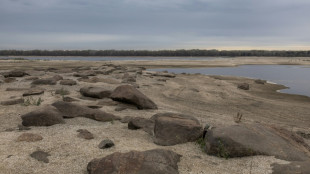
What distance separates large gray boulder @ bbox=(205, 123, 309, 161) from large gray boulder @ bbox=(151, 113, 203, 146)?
0.35 metres

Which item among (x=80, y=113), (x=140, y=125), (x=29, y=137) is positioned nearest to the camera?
(x=29, y=137)

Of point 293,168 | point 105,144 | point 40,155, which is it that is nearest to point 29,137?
point 40,155

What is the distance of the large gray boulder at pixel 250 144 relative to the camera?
6.19 m

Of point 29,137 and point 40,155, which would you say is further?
point 29,137

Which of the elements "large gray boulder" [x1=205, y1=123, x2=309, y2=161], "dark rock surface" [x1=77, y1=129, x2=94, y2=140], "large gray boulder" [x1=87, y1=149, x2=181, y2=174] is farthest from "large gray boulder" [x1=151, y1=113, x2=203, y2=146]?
"dark rock surface" [x1=77, y1=129, x2=94, y2=140]

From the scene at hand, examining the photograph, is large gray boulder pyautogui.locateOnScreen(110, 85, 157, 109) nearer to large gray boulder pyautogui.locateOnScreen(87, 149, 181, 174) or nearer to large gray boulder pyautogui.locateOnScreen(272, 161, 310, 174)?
large gray boulder pyautogui.locateOnScreen(87, 149, 181, 174)

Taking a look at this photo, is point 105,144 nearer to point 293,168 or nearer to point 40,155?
point 40,155

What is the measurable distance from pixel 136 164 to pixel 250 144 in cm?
263

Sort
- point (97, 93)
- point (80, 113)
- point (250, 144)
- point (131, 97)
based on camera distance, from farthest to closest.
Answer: point (97, 93)
point (131, 97)
point (80, 113)
point (250, 144)

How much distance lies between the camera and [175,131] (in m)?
7.22

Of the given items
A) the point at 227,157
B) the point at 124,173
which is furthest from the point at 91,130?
the point at 227,157

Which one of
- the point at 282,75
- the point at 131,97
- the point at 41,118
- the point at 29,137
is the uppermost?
the point at 131,97

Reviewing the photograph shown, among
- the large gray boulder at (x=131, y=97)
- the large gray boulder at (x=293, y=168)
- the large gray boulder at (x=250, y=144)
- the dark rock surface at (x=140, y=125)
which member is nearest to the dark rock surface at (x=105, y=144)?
the dark rock surface at (x=140, y=125)

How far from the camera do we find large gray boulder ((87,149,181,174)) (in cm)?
510
